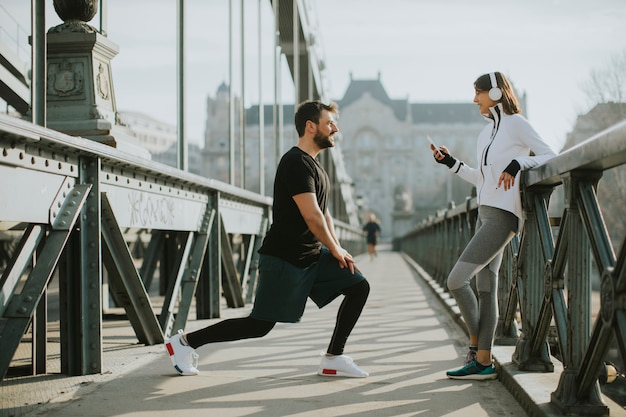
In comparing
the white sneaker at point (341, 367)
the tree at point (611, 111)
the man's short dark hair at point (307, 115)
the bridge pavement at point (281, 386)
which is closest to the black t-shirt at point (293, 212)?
the man's short dark hair at point (307, 115)

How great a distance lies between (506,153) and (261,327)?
132 cm

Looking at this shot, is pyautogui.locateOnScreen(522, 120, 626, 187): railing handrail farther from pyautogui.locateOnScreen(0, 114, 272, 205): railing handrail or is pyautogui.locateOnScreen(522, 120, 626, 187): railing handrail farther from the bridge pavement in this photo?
pyautogui.locateOnScreen(0, 114, 272, 205): railing handrail

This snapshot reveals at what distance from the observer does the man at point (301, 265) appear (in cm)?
386

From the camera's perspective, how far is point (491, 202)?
3803 mm

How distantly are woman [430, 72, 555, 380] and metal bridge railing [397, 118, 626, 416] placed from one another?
0.28ft

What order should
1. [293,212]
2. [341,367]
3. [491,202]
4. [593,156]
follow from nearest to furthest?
1. [593,156]
2. [491,202]
3. [293,212]
4. [341,367]

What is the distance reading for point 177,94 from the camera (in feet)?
21.1

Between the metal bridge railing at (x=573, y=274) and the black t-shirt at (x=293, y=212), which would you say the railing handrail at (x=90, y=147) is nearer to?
the black t-shirt at (x=293, y=212)

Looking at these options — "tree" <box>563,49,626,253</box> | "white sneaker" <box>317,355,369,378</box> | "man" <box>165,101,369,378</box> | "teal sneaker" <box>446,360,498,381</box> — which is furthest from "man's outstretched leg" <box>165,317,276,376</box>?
"tree" <box>563,49,626,253</box>

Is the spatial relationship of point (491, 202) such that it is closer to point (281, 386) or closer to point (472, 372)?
point (472, 372)

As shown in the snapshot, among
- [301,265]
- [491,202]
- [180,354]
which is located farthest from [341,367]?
[491,202]

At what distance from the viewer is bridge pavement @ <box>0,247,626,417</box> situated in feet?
10.8

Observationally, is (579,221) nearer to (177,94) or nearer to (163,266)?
(177,94)

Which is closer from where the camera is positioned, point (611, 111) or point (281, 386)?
point (281, 386)
